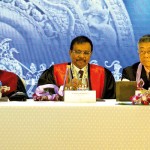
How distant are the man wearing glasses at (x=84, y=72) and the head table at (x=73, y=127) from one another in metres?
1.44

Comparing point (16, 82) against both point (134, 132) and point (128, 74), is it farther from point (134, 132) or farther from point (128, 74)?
point (134, 132)

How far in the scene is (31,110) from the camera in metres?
2.00

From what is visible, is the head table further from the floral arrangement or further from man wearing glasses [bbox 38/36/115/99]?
man wearing glasses [bbox 38/36/115/99]

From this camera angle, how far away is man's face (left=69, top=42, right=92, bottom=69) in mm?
3602

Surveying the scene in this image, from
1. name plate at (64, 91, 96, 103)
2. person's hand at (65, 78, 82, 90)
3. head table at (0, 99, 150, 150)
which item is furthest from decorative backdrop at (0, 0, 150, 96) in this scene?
head table at (0, 99, 150, 150)

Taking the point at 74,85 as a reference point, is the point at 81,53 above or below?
above

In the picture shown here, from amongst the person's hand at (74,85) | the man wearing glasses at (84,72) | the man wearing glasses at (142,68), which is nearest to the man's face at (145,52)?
the man wearing glasses at (142,68)

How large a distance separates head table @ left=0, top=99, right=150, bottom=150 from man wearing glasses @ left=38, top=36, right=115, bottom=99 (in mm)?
1444

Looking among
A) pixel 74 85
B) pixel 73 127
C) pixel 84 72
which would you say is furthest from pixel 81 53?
pixel 73 127

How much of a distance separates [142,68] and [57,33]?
1.08 metres

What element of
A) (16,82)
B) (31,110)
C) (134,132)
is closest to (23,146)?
(31,110)

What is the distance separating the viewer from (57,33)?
434 centimetres

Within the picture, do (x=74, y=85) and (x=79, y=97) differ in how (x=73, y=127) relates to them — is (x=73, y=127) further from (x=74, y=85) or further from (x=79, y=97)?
(x=74, y=85)

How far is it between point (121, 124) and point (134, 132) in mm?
77
